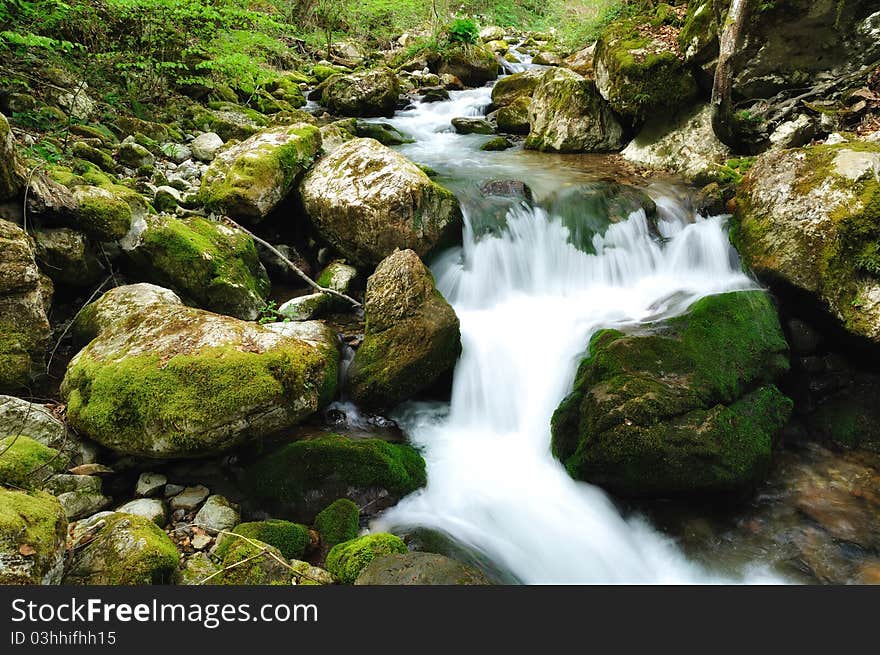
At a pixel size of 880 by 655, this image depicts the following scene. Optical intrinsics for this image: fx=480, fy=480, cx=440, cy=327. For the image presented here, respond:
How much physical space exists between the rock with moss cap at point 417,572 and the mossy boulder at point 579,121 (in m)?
9.52

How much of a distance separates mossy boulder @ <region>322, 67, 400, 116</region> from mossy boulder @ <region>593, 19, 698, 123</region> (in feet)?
20.2

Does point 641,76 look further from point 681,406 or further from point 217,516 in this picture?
point 217,516

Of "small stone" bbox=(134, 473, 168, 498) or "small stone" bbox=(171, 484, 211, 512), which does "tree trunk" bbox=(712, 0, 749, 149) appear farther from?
"small stone" bbox=(134, 473, 168, 498)

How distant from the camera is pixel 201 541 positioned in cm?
320

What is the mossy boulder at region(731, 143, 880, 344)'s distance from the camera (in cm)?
480

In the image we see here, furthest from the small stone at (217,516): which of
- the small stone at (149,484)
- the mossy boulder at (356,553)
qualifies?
the mossy boulder at (356,553)

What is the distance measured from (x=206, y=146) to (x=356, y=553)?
730 centimetres

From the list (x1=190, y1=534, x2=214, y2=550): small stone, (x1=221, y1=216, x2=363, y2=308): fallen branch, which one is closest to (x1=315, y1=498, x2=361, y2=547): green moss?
(x1=190, y1=534, x2=214, y2=550): small stone

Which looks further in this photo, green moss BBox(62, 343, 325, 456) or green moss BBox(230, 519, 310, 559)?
green moss BBox(62, 343, 325, 456)

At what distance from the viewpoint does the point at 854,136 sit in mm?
6223

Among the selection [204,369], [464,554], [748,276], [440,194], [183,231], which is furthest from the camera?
[440,194]

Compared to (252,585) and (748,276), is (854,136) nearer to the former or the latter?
(748,276)

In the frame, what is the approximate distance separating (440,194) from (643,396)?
385cm

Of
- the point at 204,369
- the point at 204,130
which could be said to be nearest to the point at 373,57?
the point at 204,130
